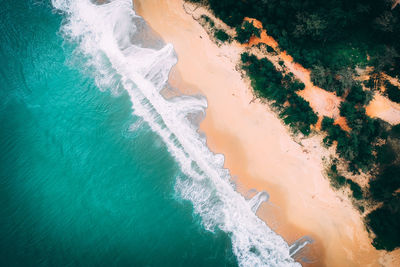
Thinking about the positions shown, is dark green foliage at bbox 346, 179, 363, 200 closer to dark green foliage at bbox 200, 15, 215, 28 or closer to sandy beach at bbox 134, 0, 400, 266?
sandy beach at bbox 134, 0, 400, 266

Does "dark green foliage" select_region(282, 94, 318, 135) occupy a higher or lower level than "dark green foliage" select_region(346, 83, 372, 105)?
lower

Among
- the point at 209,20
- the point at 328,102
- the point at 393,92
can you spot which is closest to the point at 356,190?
the point at 328,102

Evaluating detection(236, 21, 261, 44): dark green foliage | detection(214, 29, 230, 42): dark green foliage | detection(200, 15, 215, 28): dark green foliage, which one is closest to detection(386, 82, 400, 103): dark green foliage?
detection(236, 21, 261, 44): dark green foliage

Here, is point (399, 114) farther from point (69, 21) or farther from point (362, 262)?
point (69, 21)

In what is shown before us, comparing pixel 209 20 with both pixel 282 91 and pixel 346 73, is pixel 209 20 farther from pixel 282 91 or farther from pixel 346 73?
pixel 346 73

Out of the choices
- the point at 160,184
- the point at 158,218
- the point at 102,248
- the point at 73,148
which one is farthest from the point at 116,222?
the point at 73,148
